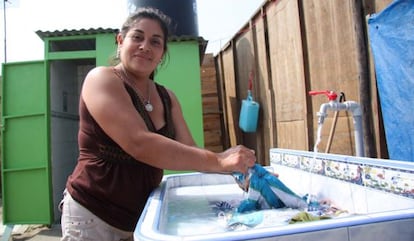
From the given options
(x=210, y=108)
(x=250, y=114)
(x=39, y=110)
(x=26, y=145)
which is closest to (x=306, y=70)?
(x=250, y=114)

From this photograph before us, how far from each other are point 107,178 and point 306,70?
7.54 feet

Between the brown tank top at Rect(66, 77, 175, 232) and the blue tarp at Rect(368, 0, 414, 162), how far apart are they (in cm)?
134

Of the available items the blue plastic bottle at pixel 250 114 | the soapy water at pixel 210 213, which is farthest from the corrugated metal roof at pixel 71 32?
the soapy water at pixel 210 213

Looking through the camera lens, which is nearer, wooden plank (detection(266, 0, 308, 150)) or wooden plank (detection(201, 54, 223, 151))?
wooden plank (detection(266, 0, 308, 150))

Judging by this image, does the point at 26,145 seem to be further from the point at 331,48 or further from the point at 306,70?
the point at 331,48

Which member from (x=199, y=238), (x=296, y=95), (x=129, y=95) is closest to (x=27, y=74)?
(x=296, y=95)

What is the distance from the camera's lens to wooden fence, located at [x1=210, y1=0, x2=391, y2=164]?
2.23 m

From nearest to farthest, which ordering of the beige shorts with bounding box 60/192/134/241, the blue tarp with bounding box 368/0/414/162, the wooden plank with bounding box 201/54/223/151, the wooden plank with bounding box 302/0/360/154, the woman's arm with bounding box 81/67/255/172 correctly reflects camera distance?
the woman's arm with bounding box 81/67/255/172
the beige shorts with bounding box 60/192/134/241
the blue tarp with bounding box 368/0/414/162
the wooden plank with bounding box 302/0/360/154
the wooden plank with bounding box 201/54/223/151

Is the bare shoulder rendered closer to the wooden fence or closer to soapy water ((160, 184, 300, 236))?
soapy water ((160, 184, 300, 236))

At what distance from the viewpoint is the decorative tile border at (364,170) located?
106cm

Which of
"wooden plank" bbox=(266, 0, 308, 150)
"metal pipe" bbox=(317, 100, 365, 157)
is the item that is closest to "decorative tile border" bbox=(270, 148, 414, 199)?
"metal pipe" bbox=(317, 100, 365, 157)

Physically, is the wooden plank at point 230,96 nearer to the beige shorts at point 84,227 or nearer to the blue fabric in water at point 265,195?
the blue fabric in water at point 265,195

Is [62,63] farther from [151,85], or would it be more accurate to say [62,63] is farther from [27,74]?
[151,85]

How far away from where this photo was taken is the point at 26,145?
4391 millimetres
